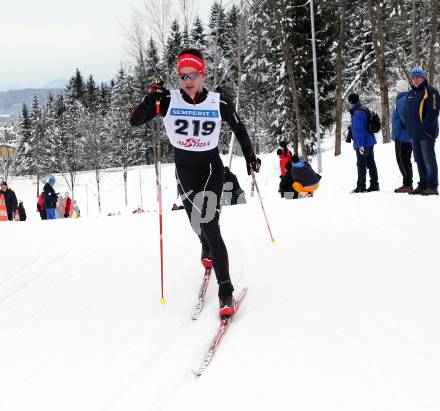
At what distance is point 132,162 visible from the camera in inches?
2179

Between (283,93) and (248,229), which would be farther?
(283,93)

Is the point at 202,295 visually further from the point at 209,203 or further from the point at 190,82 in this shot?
the point at 190,82

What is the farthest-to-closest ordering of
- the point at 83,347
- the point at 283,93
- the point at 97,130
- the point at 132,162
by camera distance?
1. the point at 132,162
2. the point at 97,130
3. the point at 283,93
4. the point at 83,347

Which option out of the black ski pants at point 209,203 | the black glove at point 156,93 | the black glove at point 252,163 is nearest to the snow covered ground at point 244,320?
the black ski pants at point 209,203

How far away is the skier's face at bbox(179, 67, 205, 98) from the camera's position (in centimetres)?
365

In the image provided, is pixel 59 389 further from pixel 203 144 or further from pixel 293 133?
pixel 293 133

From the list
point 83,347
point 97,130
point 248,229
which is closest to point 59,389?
point 83,347

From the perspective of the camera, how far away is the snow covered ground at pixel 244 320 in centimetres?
245

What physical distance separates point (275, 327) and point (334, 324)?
1.38 feet

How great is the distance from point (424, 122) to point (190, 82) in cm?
479

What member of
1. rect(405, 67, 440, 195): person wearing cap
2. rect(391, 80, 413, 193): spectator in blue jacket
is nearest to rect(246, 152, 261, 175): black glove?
rect(405, 67, 440, 195): person wearing cap

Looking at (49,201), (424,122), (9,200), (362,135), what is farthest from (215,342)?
(9,200)

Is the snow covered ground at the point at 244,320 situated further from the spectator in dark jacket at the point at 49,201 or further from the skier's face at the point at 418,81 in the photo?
the spectator in dark jacket at the point at 49,201

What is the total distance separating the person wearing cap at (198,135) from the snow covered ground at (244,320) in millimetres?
610
